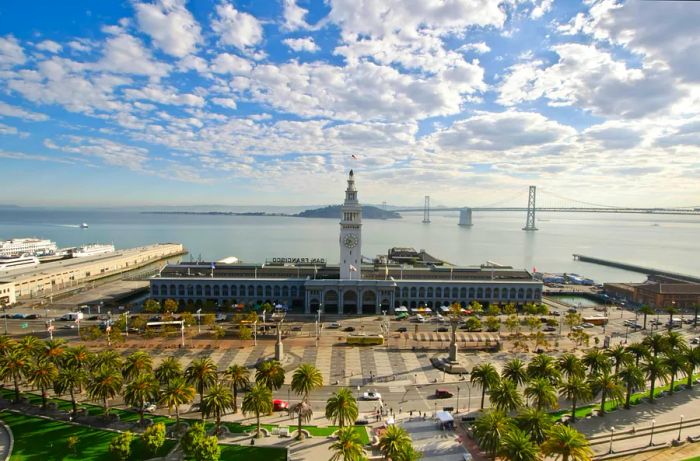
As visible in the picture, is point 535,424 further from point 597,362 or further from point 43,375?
point 43,375

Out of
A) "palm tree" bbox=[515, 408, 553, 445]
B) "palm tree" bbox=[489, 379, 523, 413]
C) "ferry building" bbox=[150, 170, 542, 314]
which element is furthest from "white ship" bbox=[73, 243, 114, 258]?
"palm tree" bbox=[515, 408, 553, 445]

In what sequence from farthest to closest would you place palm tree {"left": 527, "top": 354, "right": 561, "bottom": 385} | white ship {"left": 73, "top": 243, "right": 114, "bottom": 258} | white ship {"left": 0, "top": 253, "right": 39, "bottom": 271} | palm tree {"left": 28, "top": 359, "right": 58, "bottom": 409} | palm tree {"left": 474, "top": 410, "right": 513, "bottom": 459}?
white ship {"left": 73, "top": 243, "right": 114, "bottom": 258}
white ship {"left": 0, "top": 253, "right": 39, "bottom": 271}
palm tree {"left": 527, "top": 354, "right": 561, "bottom": 385}
palm tree {"left": 28, "top": 359, "right": 58, "bottom": 409}
palm tree {"left": 474, "top": 410, "right": 513, "bottom": 459}

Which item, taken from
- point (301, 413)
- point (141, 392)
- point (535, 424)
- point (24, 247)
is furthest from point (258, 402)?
point (24, 247)

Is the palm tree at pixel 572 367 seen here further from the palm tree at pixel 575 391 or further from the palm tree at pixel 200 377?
the palm tree at pixel 200 377

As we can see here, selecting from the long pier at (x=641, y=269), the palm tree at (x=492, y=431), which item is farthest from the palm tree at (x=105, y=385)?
the long pier at (x=641, y=269)

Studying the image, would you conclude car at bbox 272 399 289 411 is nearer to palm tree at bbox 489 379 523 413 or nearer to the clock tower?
palm tree at bbox 489 379 523 413
